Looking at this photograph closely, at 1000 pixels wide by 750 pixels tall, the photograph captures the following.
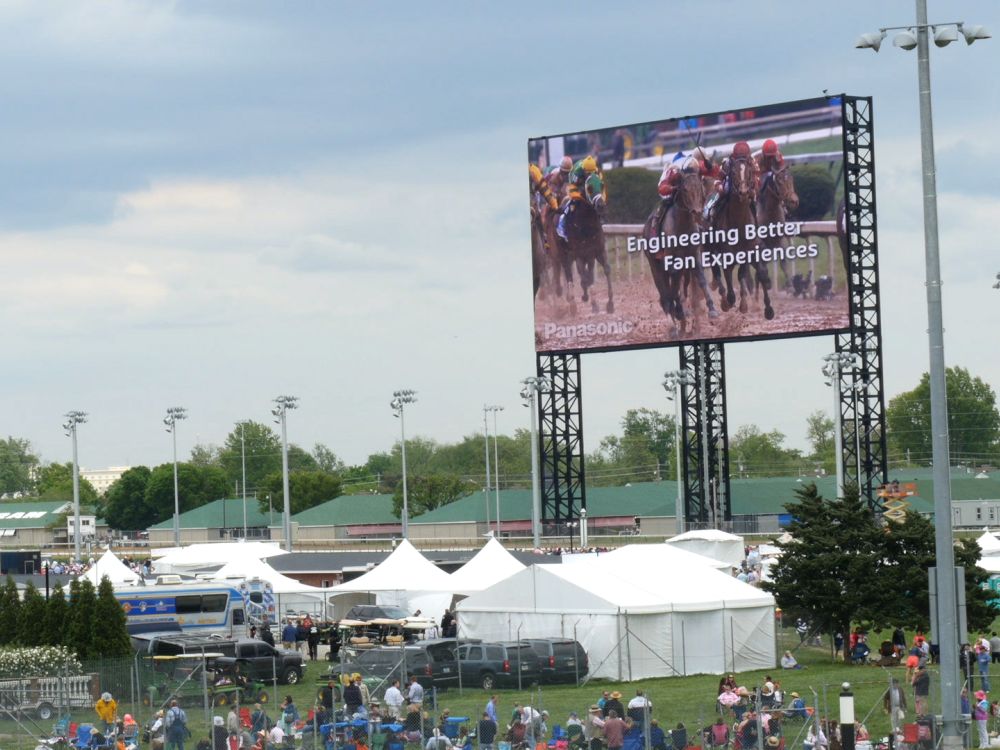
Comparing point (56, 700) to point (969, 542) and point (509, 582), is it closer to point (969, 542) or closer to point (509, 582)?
point (509, 582)

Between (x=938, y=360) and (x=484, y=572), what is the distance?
34495 millimetres

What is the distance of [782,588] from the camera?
140ft

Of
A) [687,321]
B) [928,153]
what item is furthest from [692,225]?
[928,153]

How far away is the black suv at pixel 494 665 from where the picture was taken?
37.5 metres

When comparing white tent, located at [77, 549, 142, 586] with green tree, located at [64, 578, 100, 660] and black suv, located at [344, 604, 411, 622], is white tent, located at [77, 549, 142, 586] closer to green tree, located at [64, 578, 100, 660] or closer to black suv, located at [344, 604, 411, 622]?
black suv, located at [344, 604, 411, 622]

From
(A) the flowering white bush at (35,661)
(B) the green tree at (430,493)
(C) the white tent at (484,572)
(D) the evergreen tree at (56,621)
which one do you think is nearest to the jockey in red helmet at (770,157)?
(C) the white tent at (484,572)

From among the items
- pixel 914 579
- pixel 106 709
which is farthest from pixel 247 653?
pixel 914 579

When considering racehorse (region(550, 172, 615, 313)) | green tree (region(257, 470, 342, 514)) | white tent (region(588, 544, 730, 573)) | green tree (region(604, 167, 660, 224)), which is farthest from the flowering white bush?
green tree (region(257, 470, 342, 514))

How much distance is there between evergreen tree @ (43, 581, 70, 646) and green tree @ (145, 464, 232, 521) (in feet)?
425

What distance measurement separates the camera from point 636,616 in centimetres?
4019

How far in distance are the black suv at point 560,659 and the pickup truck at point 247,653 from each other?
6115 mm

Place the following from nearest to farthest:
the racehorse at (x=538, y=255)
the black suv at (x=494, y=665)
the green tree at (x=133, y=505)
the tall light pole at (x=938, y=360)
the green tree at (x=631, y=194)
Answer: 1. the tall light pole at (x=938, y=360)
2. the black suv at (x=494, y=665)
3. the green tree at (x=631, y=194)
4. the racehorse at (x=538, y=255)
5. the green tree at (x=133, y=505)

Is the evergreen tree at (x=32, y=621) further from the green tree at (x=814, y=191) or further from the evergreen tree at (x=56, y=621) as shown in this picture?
the green tree at (x=814, y=191)

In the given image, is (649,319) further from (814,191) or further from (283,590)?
(283,590)
